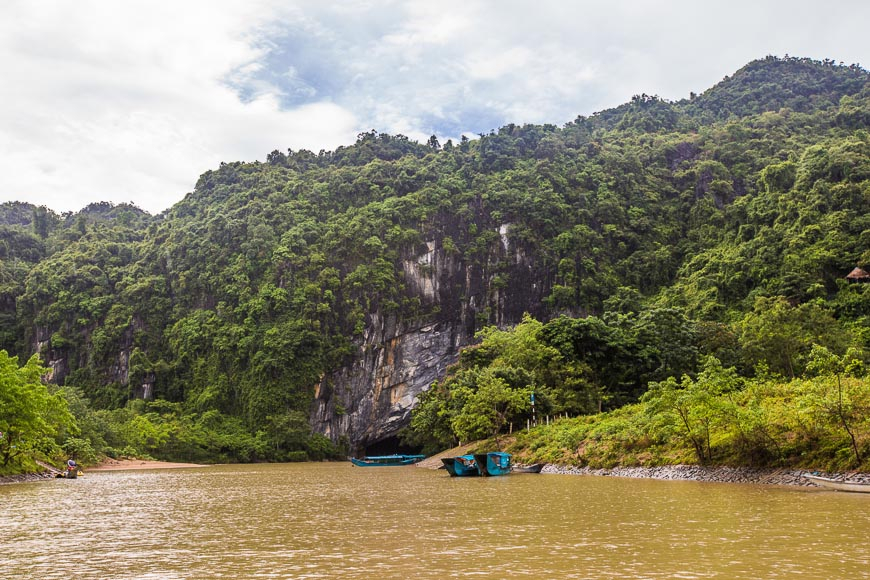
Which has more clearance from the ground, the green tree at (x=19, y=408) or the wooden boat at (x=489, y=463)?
the green tree at (x=19, y=408)

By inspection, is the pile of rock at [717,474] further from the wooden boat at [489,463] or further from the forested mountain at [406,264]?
the forested mountain at [406,264]

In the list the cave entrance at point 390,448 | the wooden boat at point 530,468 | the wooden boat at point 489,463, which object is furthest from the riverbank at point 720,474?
the cave entrance at point 390,448

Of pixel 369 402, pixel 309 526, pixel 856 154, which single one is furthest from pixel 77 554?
pixel 856 154

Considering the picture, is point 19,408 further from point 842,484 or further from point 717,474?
point 842,484

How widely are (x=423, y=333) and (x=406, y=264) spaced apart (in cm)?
819

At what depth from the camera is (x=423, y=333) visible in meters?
70.3

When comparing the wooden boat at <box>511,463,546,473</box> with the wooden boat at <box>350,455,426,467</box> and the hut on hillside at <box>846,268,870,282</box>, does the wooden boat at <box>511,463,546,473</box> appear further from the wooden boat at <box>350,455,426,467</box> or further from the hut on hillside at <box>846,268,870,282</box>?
the hut on hillside at <box>846,268,870,282</box>

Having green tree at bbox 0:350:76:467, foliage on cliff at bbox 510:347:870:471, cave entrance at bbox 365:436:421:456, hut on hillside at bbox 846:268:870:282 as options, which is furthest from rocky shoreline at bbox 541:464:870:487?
cave entrance at bbox 365:436:421:456

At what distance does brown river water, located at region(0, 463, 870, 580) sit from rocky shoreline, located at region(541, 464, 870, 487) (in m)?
1.34

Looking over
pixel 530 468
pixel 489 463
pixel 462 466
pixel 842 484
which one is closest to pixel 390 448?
pixel 530 468

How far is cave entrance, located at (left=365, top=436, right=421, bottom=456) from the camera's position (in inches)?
2766

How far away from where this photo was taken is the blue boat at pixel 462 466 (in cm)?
2977

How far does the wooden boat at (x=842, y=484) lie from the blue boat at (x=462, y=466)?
14918 millimetres

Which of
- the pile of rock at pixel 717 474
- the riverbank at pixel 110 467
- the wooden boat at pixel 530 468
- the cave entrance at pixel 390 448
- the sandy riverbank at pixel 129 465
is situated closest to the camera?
the pile of rock at pixel 717 474
